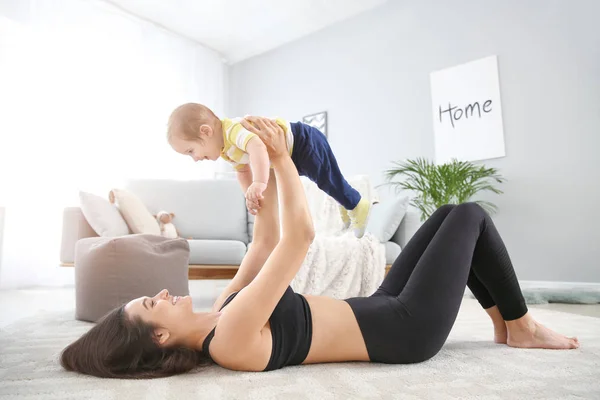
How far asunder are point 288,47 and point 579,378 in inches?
207

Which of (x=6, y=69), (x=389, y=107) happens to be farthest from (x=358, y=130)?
(x=6, y=69)

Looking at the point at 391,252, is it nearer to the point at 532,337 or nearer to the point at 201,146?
the point at 532,337

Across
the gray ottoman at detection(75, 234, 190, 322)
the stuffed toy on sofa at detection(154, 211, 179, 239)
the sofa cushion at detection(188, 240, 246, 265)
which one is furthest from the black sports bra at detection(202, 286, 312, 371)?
the stuffed toy on sofa at detection(154, 211, 179, 239)

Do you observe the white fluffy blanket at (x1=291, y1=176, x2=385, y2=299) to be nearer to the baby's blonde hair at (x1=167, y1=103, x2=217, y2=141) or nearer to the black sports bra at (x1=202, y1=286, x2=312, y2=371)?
the baby's blonde hair at (x1=167, y1=103, x2=217, y2=141)

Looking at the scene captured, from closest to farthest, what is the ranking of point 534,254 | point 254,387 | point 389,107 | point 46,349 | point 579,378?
point 254,387
point 579,378
point 46,349
point 534,254
point 389,107

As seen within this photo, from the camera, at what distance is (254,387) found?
3.54ft

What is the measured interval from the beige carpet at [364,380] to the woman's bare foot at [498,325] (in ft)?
0.18

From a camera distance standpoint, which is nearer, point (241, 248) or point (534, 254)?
point (241, 248)

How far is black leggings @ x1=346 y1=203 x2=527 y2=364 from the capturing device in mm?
1269

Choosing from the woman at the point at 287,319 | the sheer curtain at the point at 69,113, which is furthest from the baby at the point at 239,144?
the sheer curtain at the point at 69,113

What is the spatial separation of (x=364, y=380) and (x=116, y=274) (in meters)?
1.47

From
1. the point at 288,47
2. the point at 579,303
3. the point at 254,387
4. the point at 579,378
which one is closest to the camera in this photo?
the point at 254,387

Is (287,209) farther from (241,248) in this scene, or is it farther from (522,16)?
(522,16)

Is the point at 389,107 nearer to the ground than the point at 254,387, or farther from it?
farther from it
